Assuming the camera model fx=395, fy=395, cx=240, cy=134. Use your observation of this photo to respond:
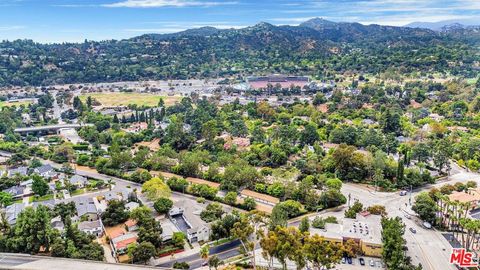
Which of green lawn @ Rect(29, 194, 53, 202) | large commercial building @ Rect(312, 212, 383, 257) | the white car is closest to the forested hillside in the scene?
the white car

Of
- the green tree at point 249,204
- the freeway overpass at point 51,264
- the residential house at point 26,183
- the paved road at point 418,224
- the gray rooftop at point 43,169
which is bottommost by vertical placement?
the paved road at point 418,224

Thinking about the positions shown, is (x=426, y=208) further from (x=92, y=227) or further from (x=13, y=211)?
(x=13, y=211)

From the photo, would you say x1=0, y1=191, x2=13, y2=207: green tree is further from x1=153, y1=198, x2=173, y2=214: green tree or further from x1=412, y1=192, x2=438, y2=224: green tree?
x1=412, y1=192, x2=438, y2=224: green tree

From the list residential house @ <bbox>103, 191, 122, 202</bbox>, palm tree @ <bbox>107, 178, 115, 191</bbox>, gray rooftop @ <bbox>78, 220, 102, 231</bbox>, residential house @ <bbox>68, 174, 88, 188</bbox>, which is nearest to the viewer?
gray rooftop @ <bbox>78, 220, 102, 231</bbox>

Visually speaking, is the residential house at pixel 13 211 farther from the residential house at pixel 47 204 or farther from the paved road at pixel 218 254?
the paved road at pixel 218 254

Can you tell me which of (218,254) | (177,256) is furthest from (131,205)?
(218,254)

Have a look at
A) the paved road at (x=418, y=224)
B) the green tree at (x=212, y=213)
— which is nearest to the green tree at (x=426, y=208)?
the paved road at (x=418, y=224)
